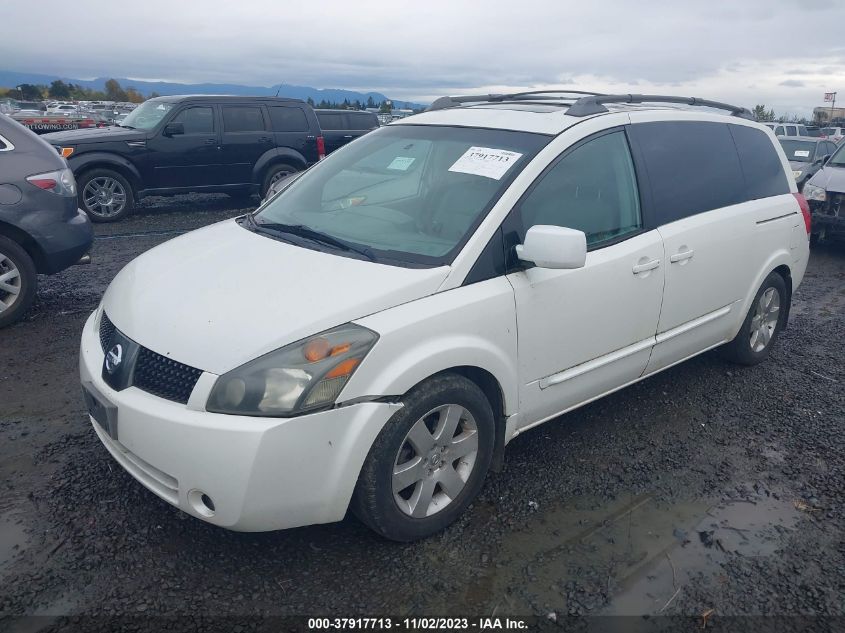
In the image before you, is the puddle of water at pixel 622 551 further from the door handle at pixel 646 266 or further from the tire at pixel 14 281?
the tire at pixel 14 281

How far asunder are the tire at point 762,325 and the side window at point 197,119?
876 centimetres

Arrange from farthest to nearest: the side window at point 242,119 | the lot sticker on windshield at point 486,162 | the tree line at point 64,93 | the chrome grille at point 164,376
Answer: the tree line at point 64,93 < the side window at point 242,119 < the lot sticker on windshield at point 486,162 < the chrome grille at point 164,376

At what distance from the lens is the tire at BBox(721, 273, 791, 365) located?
4656 mm

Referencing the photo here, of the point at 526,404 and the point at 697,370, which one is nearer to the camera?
the point at 526,404

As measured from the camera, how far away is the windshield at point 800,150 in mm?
13984

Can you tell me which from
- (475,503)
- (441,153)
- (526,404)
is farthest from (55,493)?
(441,153)

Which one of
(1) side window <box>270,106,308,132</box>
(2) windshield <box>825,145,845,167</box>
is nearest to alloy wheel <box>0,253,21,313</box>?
(1) side window <box>270,106,308,132</box>

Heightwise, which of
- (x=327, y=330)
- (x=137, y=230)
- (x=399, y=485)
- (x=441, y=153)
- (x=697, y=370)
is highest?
(x=441, y=153)

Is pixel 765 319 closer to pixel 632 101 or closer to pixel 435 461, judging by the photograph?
pixel 632 101

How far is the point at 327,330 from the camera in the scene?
2.53 meters

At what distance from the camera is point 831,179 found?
29.5 ft

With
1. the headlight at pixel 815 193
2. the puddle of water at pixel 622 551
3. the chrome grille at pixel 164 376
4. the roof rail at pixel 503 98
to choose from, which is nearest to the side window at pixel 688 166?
the roof rail at pixel 503 98

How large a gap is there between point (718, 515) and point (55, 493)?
3.07 meters

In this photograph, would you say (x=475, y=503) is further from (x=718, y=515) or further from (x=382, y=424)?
(x=718, y=515)
